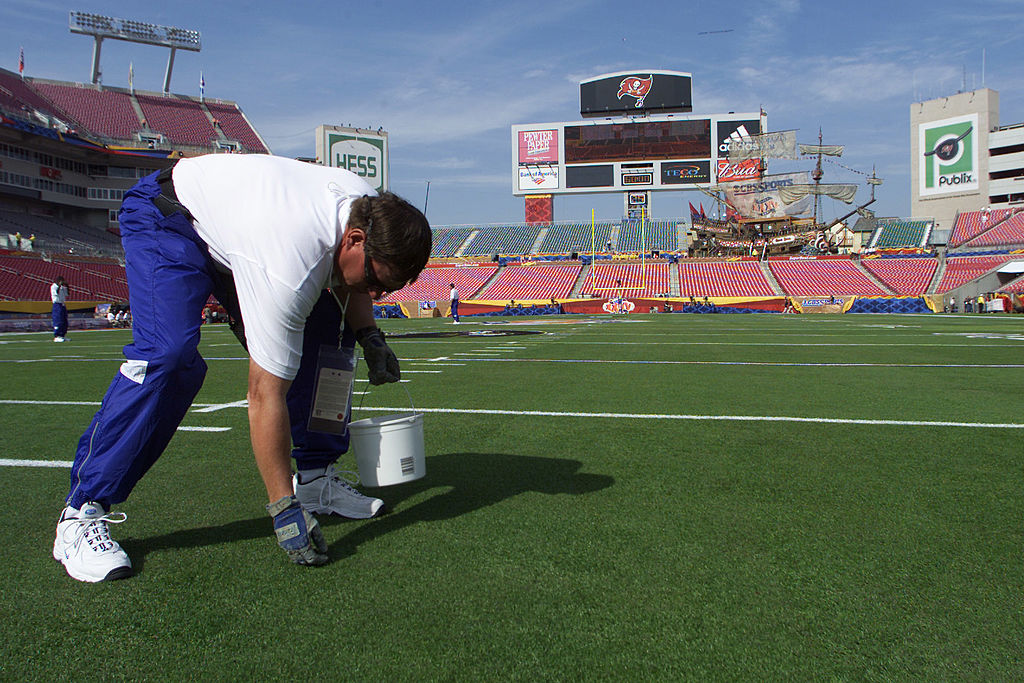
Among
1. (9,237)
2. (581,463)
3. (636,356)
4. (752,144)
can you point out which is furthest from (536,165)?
(581,463)

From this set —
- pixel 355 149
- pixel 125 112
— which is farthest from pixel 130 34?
pixel 355 149

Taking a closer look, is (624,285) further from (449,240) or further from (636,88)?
(449,240)

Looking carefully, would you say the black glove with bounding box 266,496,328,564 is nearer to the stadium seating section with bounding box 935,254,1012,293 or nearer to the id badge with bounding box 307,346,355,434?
the id badge with bounding box 307,346,355,434

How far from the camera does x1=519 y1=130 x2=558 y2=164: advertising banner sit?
171ft

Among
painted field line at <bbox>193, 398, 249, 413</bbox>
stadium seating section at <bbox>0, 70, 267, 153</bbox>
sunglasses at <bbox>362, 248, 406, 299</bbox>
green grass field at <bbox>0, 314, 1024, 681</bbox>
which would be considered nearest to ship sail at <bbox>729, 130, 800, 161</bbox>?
stadium seating section at <bbox>0, 70, 267, 153</bbox>

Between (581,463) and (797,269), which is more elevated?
(797,269)

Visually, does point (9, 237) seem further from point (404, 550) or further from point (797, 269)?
point (797, 269)

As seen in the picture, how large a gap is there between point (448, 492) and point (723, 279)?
151 feet

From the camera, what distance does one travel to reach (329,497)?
2.68 m

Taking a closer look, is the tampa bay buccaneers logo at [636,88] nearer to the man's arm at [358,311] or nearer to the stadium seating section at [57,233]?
the stadium seating section at [57,233]

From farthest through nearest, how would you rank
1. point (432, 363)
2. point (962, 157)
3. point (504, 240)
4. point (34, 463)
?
point (962, 157), point (504, 240), point (432, 363), point (34, 463)

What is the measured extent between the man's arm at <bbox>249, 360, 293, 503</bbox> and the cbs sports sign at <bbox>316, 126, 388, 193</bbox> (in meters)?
48.4

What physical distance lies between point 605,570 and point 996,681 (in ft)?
3.00

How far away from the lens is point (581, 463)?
329 cm
